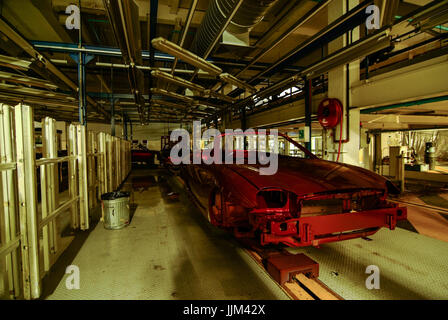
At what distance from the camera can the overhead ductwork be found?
227 cm

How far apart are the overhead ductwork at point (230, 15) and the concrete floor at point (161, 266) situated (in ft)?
8.61

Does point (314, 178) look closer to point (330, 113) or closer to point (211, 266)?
point (211, 266)

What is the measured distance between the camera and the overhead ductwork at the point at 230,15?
7.43 ft

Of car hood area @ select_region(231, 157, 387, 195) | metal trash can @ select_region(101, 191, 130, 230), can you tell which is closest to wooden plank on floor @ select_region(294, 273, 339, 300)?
car hood area @ select_region(231, 157, 387, 195)

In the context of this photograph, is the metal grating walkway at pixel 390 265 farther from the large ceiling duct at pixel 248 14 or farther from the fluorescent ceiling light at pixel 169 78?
the fluorescent ceiling light at pixel 169 78

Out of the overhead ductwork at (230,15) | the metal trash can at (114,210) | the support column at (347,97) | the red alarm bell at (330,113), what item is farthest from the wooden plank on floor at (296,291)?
the red alarm bell at (330,113)

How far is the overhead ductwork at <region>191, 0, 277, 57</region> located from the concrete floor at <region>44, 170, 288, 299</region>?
103 inches

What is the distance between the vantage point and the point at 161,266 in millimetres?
2184

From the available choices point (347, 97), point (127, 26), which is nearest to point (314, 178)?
point (347, 97)

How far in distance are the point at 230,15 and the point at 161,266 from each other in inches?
109
